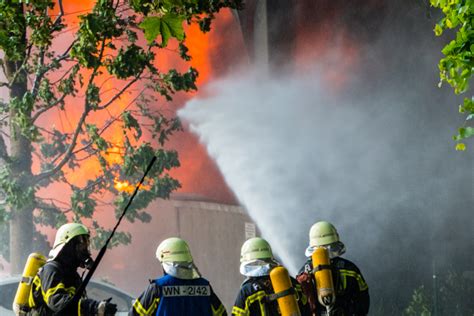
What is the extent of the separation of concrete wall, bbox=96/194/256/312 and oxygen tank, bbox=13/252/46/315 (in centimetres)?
800

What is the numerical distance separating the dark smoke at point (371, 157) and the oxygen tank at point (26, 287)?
721 cm

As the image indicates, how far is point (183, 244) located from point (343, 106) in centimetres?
820

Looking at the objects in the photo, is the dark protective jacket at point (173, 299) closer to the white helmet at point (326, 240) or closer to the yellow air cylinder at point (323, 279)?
the yellow air cylinder at point (323, 279)

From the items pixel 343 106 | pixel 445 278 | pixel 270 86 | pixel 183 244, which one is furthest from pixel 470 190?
pixel 183 244

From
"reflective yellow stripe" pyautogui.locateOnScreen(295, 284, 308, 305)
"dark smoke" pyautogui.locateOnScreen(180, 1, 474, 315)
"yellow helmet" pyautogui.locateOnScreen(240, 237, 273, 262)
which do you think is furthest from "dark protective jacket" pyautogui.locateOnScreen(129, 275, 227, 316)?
"dark smoke" pyautogui.locateOnScreen(180, 1, 474, 315)

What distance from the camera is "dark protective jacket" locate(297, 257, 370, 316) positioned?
9.35 m

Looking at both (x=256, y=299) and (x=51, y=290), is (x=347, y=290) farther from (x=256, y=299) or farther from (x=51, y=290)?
(x=51, y=290)

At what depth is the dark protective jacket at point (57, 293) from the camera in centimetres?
802

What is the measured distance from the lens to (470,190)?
14617 mm

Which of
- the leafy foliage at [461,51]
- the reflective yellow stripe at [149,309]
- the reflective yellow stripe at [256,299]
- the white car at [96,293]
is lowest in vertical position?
the reflective yellow stripe at [149,309]

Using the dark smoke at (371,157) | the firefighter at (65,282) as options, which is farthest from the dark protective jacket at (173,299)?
the dark smoke at (371,157)

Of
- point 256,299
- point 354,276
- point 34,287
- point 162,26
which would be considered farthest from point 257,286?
point 162,26

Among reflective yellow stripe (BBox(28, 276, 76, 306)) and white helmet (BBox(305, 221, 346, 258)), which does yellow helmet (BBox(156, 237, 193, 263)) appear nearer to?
reflective yellow stripe (BBox(28, 276, 76, 306))

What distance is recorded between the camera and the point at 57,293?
26.5ft
